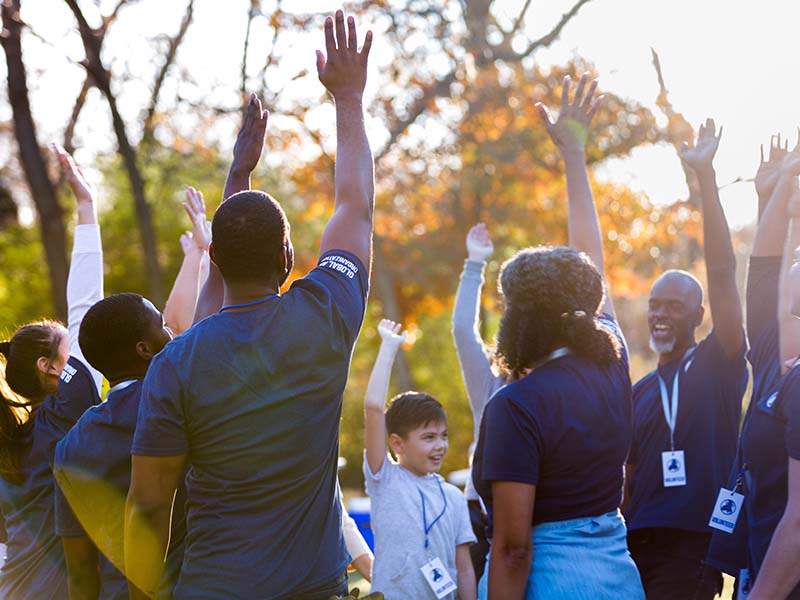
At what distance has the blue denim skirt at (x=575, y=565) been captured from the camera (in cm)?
287

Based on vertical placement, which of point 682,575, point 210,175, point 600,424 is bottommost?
point 682,575

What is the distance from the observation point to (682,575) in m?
4.17

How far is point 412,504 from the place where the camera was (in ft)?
13.5

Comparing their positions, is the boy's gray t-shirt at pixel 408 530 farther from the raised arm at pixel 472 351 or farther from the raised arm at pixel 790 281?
the raised arm at pixel 790 281

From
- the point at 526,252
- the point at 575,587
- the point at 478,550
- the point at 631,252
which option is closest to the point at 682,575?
the point at 478,550

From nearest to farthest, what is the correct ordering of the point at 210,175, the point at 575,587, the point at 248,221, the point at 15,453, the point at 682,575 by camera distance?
the point at 248,221
the point at 575,587
the point at 15,453
the point at 682,575
the point at 210,175

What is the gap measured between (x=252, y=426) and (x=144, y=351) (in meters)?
0.80

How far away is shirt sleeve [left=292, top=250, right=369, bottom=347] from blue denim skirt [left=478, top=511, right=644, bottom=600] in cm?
87

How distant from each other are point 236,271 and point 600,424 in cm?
120

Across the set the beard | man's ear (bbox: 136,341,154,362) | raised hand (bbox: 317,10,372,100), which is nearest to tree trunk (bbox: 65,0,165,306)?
the beard

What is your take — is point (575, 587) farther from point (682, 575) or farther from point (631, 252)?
point (631, 252)

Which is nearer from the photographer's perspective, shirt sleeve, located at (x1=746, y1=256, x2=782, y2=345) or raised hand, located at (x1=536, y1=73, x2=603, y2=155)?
shirt sleeve, located at (x1=746, y1=256, x2=782, y2=345)

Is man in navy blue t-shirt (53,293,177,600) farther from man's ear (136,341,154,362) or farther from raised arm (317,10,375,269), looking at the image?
raised arm (317,10,375,269)

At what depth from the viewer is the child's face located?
4250 mm
